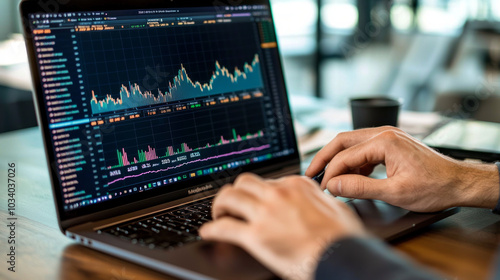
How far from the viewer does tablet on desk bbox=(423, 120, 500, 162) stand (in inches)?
48.3

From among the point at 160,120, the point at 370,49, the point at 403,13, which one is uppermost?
the point at 403,13

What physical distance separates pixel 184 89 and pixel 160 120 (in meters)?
0.08

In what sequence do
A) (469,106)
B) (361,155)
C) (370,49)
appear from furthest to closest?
(370,49), (469,106), (361,155)

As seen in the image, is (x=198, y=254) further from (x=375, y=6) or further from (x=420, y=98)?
(x=375, y=6)

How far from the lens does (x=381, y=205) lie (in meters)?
0.93

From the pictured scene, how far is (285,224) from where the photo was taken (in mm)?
627

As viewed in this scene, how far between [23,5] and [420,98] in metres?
4.56

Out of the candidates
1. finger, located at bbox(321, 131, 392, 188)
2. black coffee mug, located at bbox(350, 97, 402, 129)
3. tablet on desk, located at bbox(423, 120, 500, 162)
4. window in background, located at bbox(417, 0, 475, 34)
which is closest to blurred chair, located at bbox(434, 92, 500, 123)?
tablet on desk, located at bbox(423, 120, 500, 162)

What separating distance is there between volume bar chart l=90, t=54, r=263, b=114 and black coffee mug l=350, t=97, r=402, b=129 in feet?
0.91

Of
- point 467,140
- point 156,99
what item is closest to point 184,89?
point 156,99

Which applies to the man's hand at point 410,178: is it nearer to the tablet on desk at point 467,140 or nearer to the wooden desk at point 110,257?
the wooden desk at point 110,257

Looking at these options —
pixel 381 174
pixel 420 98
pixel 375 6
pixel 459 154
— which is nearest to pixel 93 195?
pixel 381 174

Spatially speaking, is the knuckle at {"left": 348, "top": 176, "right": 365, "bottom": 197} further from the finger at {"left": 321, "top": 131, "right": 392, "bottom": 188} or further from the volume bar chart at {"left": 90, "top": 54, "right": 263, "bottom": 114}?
the volume bar chart at {"left": 90, "top": 54, "right": 263, "bottom": 114}

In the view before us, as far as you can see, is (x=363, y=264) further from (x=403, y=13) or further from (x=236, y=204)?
(x=403, y=13)
